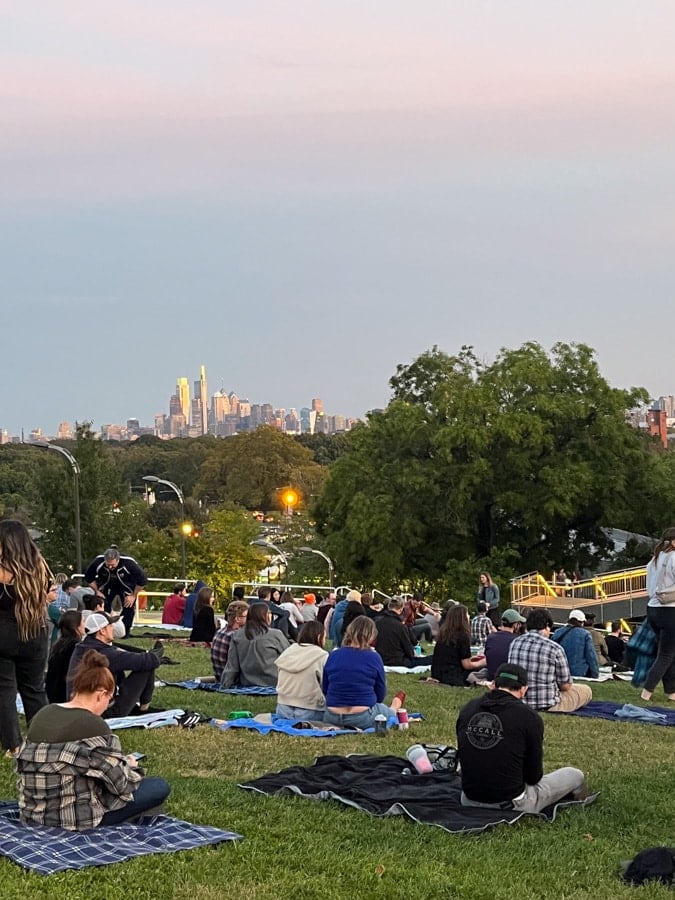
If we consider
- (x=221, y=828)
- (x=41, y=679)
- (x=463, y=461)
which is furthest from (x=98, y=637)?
(x=463, y=461)

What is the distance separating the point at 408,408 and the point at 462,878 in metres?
48.5

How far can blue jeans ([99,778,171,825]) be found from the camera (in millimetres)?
7320

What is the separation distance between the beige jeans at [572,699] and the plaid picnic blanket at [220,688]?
3.23 meters

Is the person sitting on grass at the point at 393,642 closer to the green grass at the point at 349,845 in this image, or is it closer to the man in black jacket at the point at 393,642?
the man in black jacket at the point at 393,642

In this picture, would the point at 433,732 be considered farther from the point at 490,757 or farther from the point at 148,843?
the point at 148,843

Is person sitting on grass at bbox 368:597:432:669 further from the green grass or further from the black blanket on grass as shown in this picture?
the black blanket on grass

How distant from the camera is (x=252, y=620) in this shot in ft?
48.4

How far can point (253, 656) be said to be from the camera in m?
14.9

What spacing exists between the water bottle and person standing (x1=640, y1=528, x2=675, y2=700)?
584 cm

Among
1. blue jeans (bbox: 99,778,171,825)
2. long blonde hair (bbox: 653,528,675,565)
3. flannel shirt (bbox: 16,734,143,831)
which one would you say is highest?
long blonde hair (bbox: 653,528,675,565)

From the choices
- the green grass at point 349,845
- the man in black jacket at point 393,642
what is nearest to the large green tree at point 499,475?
the man in black jacket at point 393,642

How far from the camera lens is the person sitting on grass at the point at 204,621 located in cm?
2186

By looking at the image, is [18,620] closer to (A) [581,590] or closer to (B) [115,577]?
(B) [115,577]

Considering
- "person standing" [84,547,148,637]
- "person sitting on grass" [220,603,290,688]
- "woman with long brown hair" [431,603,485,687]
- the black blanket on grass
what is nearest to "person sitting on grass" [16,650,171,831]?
the black blanket on grass
